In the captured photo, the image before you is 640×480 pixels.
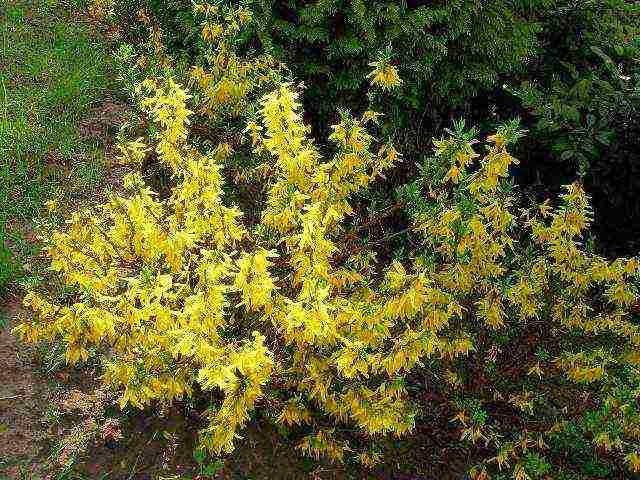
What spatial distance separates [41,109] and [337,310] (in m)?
3.71

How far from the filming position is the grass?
4.23 meters

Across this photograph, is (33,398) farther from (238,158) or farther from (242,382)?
(238,158)

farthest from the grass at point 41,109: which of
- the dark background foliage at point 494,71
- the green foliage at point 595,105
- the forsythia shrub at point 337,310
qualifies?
the green foliage at point 595,105

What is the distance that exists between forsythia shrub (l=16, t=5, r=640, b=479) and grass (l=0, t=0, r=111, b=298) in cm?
138

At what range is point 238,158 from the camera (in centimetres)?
355

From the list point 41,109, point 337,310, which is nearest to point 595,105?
point 337,310

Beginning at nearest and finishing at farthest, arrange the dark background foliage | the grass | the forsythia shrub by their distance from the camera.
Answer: the forsythia shrub, the dark background foliage, the grass

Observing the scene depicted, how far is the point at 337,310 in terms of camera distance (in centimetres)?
243

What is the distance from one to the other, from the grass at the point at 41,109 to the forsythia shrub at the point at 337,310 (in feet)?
4.53

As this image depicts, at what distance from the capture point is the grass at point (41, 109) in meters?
Result: 4.23

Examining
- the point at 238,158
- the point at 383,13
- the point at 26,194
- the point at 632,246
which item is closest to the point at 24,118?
the point at 26,194

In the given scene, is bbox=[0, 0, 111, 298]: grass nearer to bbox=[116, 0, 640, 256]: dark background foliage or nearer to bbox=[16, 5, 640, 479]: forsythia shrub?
bbox=[116, 0, 640, 256]: dark background foliage

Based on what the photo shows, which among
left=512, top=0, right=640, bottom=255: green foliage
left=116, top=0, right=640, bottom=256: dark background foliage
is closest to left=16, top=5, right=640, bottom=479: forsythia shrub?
left=116, top=0, right=640, bottom=256: dark background foliage

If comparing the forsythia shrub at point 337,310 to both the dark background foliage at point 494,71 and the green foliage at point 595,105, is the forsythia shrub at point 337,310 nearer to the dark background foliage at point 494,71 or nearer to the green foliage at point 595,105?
the dark background foliage at point 494,71
